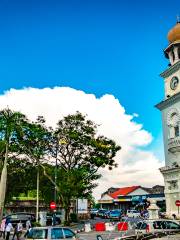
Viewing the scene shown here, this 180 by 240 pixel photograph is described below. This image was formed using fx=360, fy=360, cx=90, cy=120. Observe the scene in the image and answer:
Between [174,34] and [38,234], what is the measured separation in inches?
1745

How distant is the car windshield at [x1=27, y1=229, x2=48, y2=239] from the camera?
17.1 metres

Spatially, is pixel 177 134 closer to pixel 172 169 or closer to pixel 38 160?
pixel 172 169

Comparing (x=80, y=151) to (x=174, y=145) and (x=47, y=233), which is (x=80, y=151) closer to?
(x=174, y=145)

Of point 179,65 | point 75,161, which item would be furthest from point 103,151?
point 179,65

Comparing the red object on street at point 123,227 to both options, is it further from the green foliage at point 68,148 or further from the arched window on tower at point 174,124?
the arched window on tower at point 174,124

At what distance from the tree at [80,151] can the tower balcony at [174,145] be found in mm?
9301

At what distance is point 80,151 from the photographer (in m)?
45.9

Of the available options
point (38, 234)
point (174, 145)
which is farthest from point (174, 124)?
point (38, 234)

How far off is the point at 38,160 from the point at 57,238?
28028 millimetres

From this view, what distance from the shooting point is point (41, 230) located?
17406 mm

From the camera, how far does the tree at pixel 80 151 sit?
44.7m

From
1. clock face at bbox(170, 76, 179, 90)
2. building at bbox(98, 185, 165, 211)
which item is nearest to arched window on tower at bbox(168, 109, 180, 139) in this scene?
clock face at bbox(170, 76, 179, 90)

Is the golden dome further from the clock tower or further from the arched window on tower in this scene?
the arched window on tower

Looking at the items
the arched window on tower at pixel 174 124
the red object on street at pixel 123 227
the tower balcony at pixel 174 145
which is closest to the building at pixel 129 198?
the tower balcony at pixel 174 145
